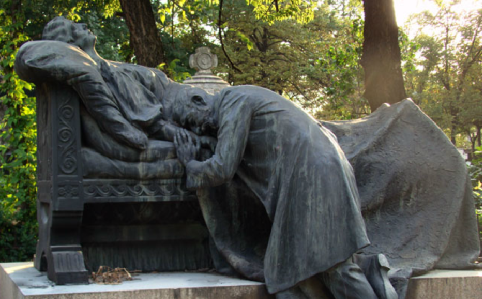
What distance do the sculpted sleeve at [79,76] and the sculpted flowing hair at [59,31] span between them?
24 cm

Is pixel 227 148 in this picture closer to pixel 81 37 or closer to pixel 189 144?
pixel 189 144

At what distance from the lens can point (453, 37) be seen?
31422 millimetres

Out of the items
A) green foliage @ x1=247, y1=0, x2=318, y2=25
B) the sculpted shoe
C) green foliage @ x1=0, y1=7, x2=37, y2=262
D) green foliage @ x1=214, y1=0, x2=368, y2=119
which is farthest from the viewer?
green foliage @ x1=214, y1=0, x2=368, y2=119

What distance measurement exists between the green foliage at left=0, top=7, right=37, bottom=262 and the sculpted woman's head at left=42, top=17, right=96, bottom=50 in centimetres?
397

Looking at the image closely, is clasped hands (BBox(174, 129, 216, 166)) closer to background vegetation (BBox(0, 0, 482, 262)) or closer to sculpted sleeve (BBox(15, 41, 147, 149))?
sculpted sleeve (BBox(15, 41, 147, 149))

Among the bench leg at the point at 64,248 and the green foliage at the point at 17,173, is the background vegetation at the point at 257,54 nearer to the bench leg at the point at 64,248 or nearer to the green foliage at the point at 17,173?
the green foliage at the point at 17,173

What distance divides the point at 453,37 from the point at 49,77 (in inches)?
1169

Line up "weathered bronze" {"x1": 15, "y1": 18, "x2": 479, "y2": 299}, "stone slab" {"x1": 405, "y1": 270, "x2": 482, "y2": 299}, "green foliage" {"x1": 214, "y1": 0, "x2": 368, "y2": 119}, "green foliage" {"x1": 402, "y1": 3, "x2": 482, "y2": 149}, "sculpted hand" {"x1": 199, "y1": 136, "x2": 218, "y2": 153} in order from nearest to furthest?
"weathered bronze" {"x1": 15, "y1": 18, "x2": 479, "y2": 299} → "stone slab" {"x1": 405, "y1": 270, "x2": 482, "y2": 299} → "sculpted hand" {"x1": 199, "y1": 136, "x2": 218, "y2": 153} → "green foliage" {"x1": 214, "y1": 0, "x2": 368, "y2": 119} → "green foliage" {"x1": 402, "y1": 3, "x2": 482, "y2": 149}

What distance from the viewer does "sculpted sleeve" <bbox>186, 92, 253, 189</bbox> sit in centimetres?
448

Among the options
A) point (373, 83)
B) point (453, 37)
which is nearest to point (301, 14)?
point (373, 83)

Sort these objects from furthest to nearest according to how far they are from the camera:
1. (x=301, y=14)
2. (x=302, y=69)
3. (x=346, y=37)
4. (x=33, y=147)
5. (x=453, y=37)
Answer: (x=453, y=37) → (x=346, y=37) → (x=302, y=69) → (x=301, y=14) → (x=33, y=147)

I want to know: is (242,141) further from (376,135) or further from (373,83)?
(373,83)

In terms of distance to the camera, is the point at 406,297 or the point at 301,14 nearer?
the point at 406,297

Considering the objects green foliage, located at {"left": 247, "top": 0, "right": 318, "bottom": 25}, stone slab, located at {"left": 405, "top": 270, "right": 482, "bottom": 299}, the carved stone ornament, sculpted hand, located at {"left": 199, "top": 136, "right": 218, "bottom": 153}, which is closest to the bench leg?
sculpted hand, located at {"left": 199, "top": 136, "right": 218, "bottom": 153}
